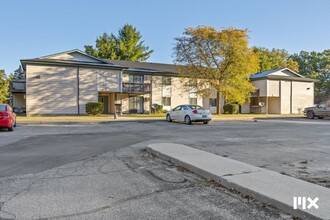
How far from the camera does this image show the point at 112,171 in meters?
5.89

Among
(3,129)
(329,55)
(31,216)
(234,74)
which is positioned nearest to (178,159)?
(31,216)

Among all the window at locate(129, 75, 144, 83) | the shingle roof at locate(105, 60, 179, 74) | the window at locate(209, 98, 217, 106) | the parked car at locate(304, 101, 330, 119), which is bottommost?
the parked car at locate(304, 101, 330, 119)

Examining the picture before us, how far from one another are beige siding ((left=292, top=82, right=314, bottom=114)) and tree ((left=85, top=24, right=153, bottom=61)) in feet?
111

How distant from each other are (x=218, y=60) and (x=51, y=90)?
61.0 feet

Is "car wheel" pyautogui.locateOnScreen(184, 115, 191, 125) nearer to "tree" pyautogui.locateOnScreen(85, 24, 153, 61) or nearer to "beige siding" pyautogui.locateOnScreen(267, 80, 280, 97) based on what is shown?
"beige siding" pyautogui.locateOnScreen(267, 80, 280, 97)

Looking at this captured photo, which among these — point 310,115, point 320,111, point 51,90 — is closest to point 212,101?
point 310,115

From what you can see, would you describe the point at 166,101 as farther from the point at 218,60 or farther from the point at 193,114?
the point at 193,114

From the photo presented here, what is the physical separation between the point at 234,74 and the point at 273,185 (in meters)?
27.0

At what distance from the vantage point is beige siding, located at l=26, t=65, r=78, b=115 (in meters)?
28.3

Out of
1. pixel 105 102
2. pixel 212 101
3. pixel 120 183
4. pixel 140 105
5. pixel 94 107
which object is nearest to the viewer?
pixel 120 183

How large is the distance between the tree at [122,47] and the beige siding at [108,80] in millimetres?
26751

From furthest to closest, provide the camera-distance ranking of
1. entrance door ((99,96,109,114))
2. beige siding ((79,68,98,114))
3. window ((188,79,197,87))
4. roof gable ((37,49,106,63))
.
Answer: entrance door ((99,96,109,114)), window ((188,79,197,87)), beige siding ((79,68,98,114)), roof gable ((37,49,106,63))

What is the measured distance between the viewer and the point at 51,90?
94.8ft

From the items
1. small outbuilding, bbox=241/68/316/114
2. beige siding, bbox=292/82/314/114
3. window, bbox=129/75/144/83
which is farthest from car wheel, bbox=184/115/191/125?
beige siding, bbox=292/82/314/114
